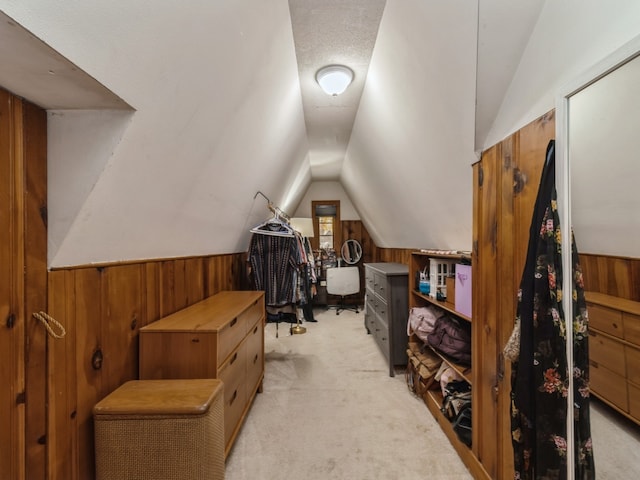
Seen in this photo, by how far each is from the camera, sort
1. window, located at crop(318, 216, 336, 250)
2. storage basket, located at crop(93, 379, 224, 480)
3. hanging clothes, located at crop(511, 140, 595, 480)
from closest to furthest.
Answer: hanging clothes, located at crop(511, 140, 595, 480)
storage basket, located at crop(93, 379, 224, 480)
window, located at crop(318, 216, 336, 250)

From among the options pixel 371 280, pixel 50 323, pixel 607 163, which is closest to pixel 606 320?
pixel 607 163

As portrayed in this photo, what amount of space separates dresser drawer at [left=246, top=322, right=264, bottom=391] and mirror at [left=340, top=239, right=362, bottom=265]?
3.27 metres

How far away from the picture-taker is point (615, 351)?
0.75 m

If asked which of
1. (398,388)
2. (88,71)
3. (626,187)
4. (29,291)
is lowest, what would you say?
(398,388)

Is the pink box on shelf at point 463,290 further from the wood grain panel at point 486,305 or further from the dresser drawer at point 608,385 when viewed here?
the dresser drawer at point 608,385

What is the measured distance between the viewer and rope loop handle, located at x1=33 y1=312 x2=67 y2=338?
960 mm

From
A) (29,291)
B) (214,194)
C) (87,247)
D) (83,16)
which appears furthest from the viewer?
(214,194)

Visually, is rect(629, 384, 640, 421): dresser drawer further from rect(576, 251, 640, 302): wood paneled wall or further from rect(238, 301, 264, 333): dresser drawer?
rect(238, 301, 264, 333): dresser drawer

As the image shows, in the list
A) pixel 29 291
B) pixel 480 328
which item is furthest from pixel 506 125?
pixel 29 291

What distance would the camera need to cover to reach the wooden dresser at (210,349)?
138 centimetres

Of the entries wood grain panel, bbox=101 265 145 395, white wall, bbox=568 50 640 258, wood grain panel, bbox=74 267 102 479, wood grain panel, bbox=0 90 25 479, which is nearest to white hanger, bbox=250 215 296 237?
wood grain panel, bbox=101 265 145 395

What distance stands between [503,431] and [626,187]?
1.16 m

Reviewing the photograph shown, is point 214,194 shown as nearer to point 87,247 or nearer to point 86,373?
point 87,247

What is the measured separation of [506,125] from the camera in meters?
1.20
